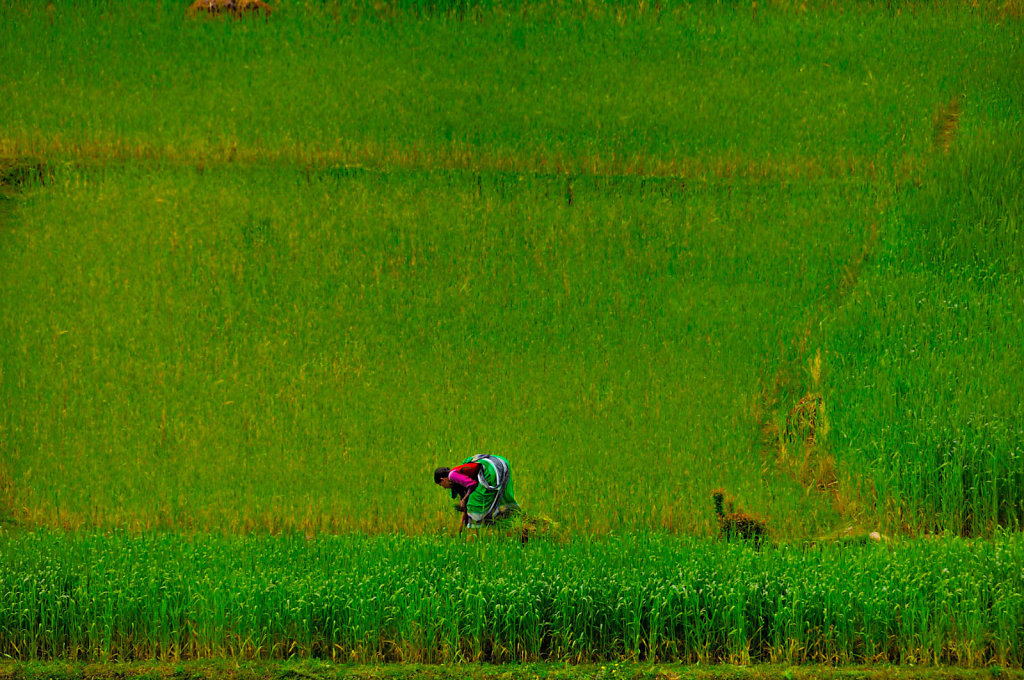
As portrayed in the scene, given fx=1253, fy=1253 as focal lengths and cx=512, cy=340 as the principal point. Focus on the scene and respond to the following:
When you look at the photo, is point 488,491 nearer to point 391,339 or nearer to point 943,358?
point 391,339

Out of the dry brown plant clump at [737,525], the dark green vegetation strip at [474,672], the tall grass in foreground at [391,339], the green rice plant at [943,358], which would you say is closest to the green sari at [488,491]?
the tall grass in foreground at [391,339]

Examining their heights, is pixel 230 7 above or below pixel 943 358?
above

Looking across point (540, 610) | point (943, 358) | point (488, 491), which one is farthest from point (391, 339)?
point (943, 358)

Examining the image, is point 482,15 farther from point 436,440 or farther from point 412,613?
point 412,613

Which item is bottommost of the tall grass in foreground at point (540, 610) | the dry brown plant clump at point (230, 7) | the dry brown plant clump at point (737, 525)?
the tall grass in foreground at point (540, 610)

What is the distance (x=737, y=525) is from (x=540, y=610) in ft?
4.19

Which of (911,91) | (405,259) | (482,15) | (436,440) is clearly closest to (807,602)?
(436,440)

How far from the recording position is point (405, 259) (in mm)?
8570

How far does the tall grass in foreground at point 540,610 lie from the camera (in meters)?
5.04

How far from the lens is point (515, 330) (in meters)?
7.88

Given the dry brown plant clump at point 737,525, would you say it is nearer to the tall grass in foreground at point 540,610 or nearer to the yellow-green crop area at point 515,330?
the yellow-green crop area at point 515,330

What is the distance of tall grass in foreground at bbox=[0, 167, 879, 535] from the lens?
254 inches

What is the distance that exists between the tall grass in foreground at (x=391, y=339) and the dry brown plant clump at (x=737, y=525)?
0.22 metres

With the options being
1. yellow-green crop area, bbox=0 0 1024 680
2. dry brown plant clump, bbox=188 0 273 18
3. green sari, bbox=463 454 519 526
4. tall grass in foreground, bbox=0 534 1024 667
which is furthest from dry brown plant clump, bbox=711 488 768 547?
dry brown plant clump, bbox=188 0 273 18
